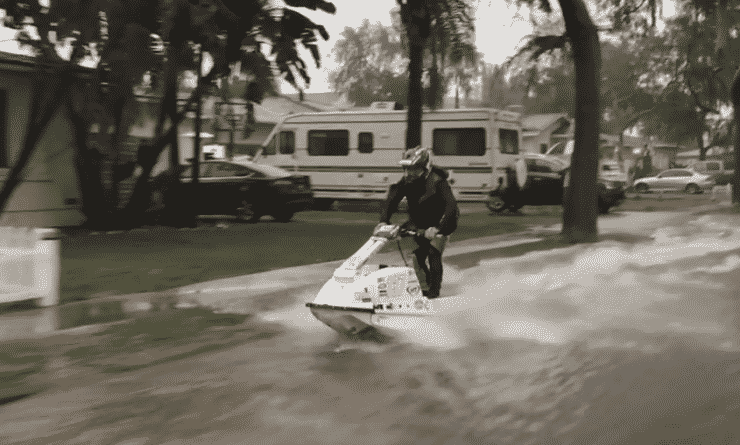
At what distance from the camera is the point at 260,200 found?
78.7ft

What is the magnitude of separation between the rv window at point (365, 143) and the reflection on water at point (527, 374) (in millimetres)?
17958

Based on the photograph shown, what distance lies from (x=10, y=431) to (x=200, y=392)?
53.3 inches

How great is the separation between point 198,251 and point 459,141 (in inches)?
549

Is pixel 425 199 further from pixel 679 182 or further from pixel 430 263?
pixel 679 182

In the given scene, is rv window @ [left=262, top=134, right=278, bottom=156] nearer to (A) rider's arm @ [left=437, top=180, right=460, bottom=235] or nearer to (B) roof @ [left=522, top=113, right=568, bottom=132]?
(A) rider's arm @ [left=437, top=180, right=460, bottom=235]

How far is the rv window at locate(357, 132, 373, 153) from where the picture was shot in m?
30.0

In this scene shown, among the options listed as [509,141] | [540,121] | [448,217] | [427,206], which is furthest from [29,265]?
[540,121]

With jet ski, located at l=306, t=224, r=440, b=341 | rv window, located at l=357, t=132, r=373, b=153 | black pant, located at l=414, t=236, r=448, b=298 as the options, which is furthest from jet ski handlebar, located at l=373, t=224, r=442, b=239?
rv window, located at l=357, t=132, r=373, b=153

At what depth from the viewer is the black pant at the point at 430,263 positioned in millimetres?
8938

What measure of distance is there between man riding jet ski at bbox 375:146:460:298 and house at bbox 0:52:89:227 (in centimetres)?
1262

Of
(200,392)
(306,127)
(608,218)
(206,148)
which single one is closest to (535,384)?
(200,392)

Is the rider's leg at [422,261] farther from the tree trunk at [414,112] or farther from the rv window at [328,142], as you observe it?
the rv window at [328,142]

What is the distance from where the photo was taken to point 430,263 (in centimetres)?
910

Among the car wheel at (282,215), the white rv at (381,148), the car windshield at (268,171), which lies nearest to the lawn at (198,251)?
the car wheel at (282,215)
